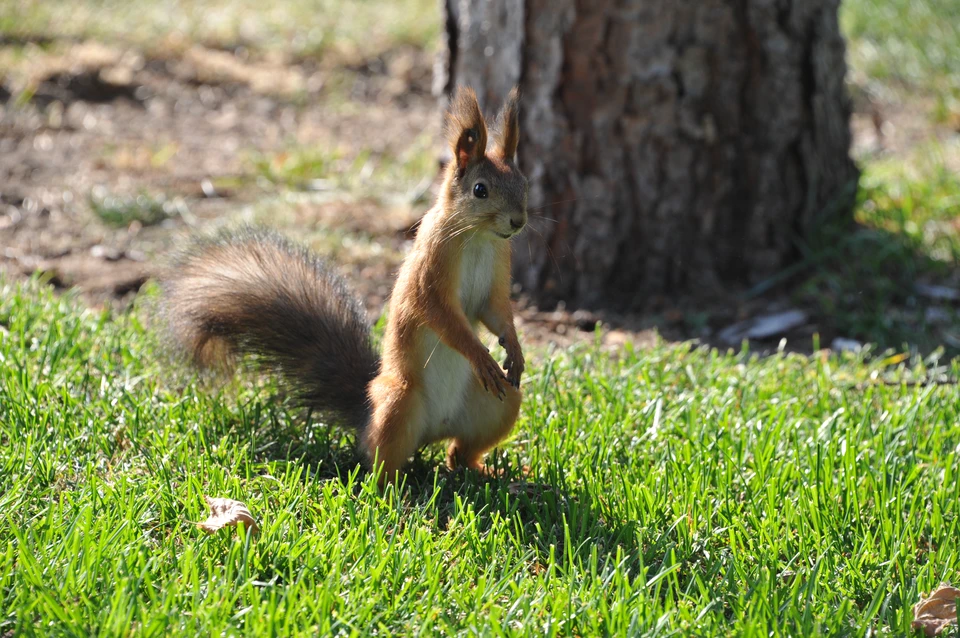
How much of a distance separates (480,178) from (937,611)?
137cm

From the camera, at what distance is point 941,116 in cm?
632

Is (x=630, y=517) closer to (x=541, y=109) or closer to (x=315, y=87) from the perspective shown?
(x=541, y=109)

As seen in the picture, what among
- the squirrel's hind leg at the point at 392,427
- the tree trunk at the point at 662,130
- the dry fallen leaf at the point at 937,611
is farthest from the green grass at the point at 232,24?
the dry fallen leaf at the point at 937,611

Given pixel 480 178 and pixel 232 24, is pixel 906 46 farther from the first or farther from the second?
pixel 480 178

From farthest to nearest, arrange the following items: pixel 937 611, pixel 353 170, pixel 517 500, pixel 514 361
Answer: pixel 353 170 < pixel 514 361 < pixel 517 500 < pixel 937 611

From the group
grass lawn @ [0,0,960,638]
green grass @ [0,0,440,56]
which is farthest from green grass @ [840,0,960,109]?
grass lawn @ [0,0,960,638]

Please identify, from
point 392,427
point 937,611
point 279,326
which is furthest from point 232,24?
point 937,611

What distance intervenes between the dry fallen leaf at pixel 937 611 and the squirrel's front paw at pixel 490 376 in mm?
1038

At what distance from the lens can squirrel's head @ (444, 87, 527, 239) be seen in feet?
8.20

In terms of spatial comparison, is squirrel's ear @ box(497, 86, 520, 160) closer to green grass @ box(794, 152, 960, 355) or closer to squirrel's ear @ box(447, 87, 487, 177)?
squirrel's ear @ box(447, 87, 487, 177)

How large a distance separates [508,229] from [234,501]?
890mm

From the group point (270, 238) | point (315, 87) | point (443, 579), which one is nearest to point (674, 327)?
point (270, 238)

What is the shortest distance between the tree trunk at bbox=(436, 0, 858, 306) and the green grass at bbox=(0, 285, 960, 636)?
3.15 ft

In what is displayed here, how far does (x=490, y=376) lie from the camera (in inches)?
101
